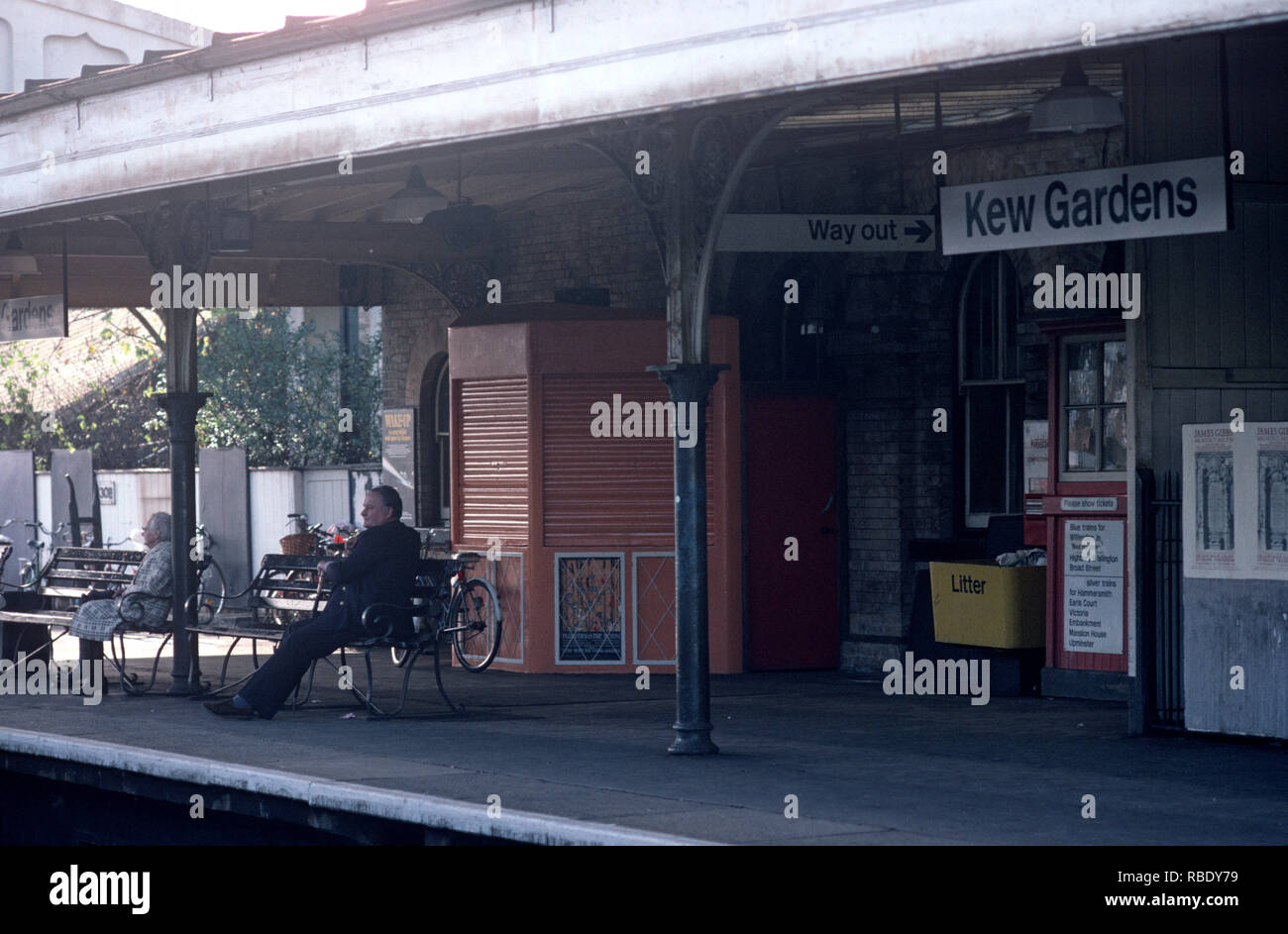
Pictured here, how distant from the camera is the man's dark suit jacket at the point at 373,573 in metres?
11.2

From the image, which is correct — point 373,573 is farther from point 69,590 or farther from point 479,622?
point 69,590

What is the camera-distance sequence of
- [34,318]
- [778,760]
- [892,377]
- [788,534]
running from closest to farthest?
[778,760] → [892,377] → [788,534] → [34,318]

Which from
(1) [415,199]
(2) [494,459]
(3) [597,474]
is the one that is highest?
(1) [415,199]

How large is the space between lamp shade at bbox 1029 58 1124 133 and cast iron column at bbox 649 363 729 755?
7.77ft

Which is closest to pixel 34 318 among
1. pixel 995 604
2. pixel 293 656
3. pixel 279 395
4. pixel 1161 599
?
pixel 293 656

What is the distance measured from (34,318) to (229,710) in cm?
477

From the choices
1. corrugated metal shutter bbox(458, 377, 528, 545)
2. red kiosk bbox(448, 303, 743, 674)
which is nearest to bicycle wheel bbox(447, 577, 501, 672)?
red kiosk bbox(448, 303, 743, 674)

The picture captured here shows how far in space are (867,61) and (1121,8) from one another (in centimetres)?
125

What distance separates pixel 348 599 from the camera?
11.2 metres

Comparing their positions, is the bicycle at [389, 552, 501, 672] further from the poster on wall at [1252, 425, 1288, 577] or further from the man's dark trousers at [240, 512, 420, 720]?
the poster on wall at [1252, 425, 1288, 577]
